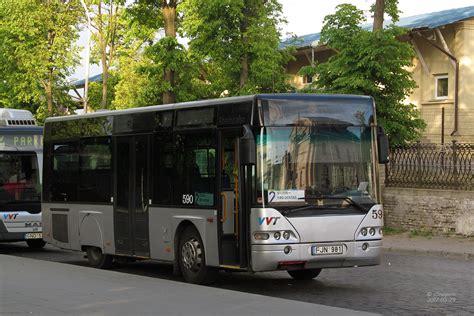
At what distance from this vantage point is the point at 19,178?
21.5 metres

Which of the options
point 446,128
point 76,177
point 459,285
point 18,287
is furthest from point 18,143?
point 446,128

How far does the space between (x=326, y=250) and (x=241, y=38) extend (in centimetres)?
1736

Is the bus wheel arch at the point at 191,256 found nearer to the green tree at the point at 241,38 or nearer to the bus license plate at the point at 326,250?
the bus license plate at the point at 326,250

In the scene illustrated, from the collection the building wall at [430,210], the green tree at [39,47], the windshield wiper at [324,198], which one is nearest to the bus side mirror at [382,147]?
the windshield wiper at [324,198]

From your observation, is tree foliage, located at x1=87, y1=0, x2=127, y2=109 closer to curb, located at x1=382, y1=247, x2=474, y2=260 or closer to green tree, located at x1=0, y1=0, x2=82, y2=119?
green tree, located at x1=0, y1=0, x2=82, y2=119

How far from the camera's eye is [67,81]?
46.8 meters

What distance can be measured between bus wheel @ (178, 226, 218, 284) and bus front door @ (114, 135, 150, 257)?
4.08ft

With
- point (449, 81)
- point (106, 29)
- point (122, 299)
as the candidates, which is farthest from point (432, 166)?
point (106, 29)

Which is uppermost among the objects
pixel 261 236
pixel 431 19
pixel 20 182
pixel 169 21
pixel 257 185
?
pixel 431 19

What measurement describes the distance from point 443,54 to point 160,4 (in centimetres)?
1258

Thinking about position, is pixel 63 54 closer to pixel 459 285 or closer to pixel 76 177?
pixel 76 177

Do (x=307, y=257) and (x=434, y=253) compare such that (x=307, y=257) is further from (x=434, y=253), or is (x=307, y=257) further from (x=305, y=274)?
(x=434, y=253)

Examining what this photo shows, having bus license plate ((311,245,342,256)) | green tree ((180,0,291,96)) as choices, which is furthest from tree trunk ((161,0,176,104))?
bus license plate ((311,245,342,256))

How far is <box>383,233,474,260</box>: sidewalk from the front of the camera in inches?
744
